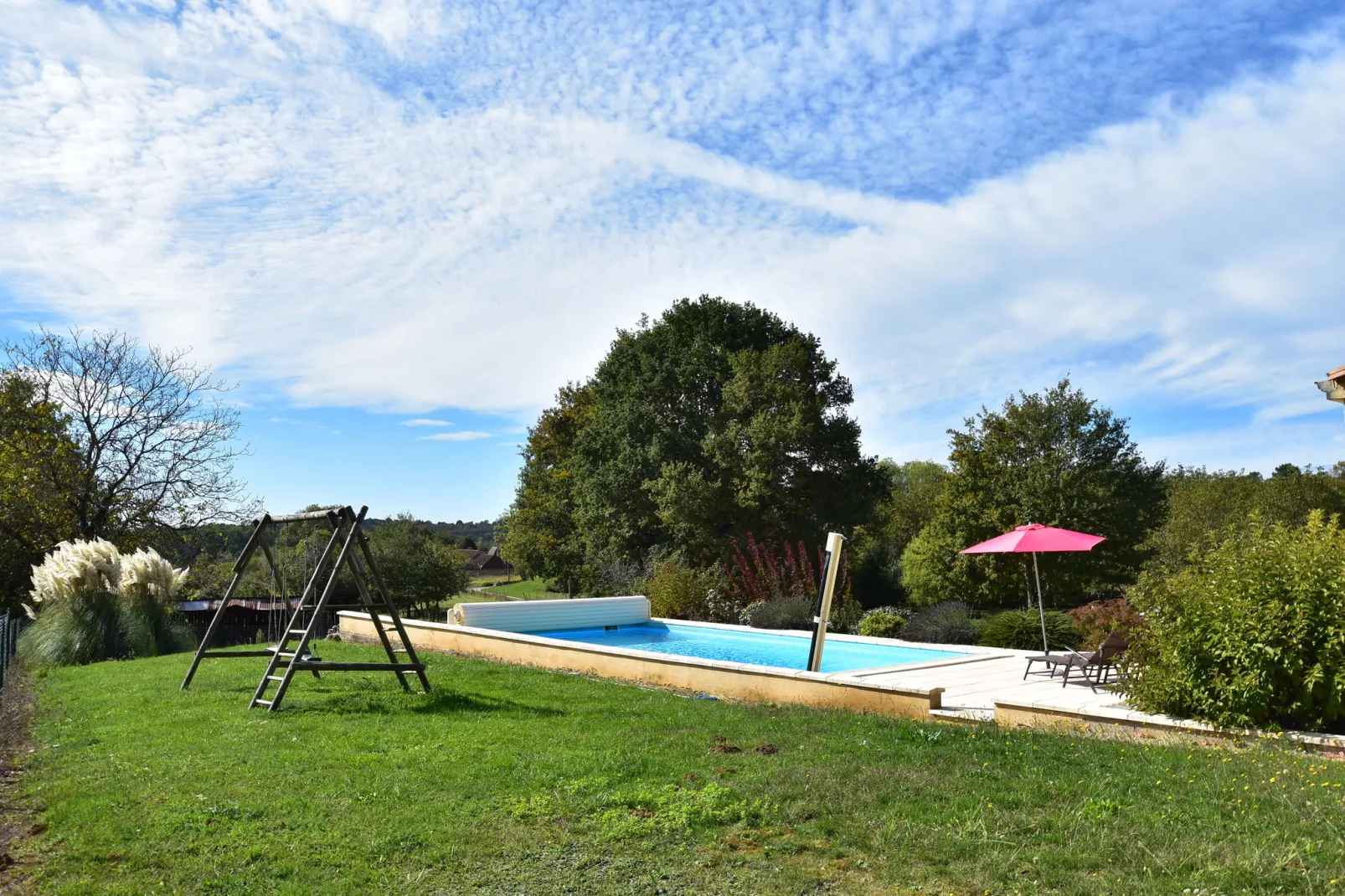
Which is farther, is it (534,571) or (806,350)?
(534,571)

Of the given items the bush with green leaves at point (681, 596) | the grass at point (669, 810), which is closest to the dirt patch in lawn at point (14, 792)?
the grass at point (669, 810)

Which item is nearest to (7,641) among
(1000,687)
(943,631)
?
(1000,687)

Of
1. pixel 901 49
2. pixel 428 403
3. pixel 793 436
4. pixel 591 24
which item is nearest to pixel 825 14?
pixel 901 49

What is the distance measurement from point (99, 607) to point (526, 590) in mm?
36254

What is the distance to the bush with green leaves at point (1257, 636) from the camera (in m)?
7.11

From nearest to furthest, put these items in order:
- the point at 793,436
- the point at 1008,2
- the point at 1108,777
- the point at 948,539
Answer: the point at 1108,777, the point at 1008,2, the point at 948,539, the point at 793,436

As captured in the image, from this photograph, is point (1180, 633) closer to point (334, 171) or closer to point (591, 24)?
point (591, 24)

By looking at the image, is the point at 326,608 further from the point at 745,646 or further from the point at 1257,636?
the point at 745,646

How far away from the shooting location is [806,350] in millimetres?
30750

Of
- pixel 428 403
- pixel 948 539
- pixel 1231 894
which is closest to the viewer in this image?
pixel 1231 894

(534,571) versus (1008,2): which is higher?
(1008,2)

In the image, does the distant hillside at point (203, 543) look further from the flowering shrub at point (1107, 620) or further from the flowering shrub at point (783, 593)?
the flowering shrub at point (1107, 620)

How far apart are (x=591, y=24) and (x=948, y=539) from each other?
62.0 ft

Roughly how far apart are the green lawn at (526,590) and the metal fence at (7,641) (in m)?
24.0
